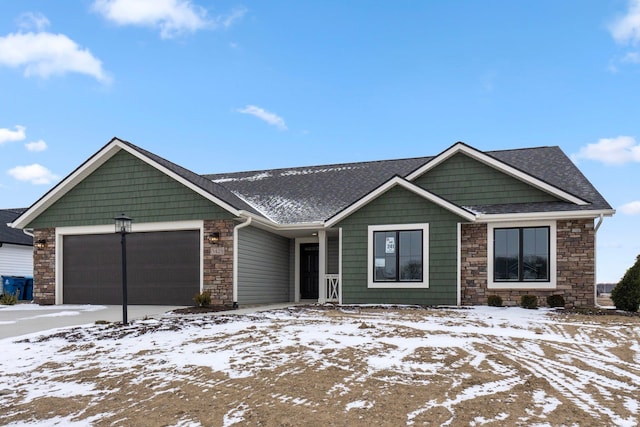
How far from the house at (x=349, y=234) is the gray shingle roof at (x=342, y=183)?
3.6 inches

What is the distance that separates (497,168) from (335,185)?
5.90m

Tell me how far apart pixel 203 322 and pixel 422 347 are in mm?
4763

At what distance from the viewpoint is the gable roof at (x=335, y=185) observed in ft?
43.6

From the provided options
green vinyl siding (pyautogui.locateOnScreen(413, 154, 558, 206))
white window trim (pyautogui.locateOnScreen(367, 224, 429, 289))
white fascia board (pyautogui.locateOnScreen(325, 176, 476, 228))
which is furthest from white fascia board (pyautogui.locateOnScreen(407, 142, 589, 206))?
white window trim (pyautogui.locateOnScreen(367, 224, 429, 289))

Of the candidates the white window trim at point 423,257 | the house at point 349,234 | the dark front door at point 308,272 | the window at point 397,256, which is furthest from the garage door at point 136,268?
the window at point 397,256

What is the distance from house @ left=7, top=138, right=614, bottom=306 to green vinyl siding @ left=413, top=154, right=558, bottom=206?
3 cm

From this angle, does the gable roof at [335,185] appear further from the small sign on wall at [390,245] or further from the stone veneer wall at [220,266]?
the small sign on wall at [390,245]

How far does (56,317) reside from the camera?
11531 millimetres

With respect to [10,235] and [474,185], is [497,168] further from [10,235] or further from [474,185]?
[10,235]

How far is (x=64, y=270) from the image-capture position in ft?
51.2

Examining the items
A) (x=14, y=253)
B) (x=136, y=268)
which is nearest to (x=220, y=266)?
(x=136, y=268)

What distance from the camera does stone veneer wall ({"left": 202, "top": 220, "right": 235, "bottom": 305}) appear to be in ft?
44.7

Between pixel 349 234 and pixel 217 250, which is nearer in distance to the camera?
pixel 217 250

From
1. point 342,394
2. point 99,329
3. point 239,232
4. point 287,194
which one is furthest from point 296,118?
point 342,394
